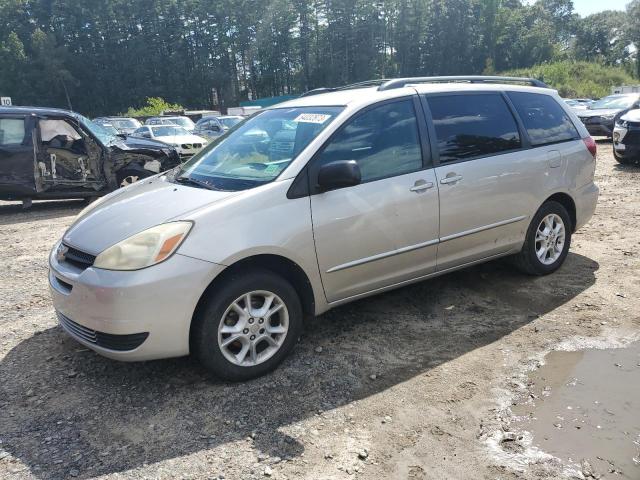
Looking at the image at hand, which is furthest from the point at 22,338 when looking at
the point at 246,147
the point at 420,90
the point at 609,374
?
the point at 609,374

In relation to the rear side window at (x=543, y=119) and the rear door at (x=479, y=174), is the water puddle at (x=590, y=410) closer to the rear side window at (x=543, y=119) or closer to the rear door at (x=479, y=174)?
the rear door at (x=479, y=174)

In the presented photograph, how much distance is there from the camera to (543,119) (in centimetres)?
489

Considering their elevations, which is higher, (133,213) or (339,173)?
(339,173)

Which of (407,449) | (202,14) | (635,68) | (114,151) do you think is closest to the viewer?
(407,449)

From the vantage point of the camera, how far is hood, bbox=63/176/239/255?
10.5ft

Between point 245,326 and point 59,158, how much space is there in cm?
715

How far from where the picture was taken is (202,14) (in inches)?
3440

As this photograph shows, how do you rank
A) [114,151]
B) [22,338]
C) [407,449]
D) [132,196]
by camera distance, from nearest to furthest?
[407,449]
[132,196]
[22,338]
[114,151]

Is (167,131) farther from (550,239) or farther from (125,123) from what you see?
(550,239)

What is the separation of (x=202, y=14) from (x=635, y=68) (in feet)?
220

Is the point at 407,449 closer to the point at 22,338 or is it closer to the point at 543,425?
the point at 543,425

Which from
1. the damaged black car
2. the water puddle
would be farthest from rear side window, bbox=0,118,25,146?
the water puddle

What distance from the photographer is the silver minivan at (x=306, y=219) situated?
3047mm

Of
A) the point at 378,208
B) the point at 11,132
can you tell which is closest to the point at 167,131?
the point at 11,132
